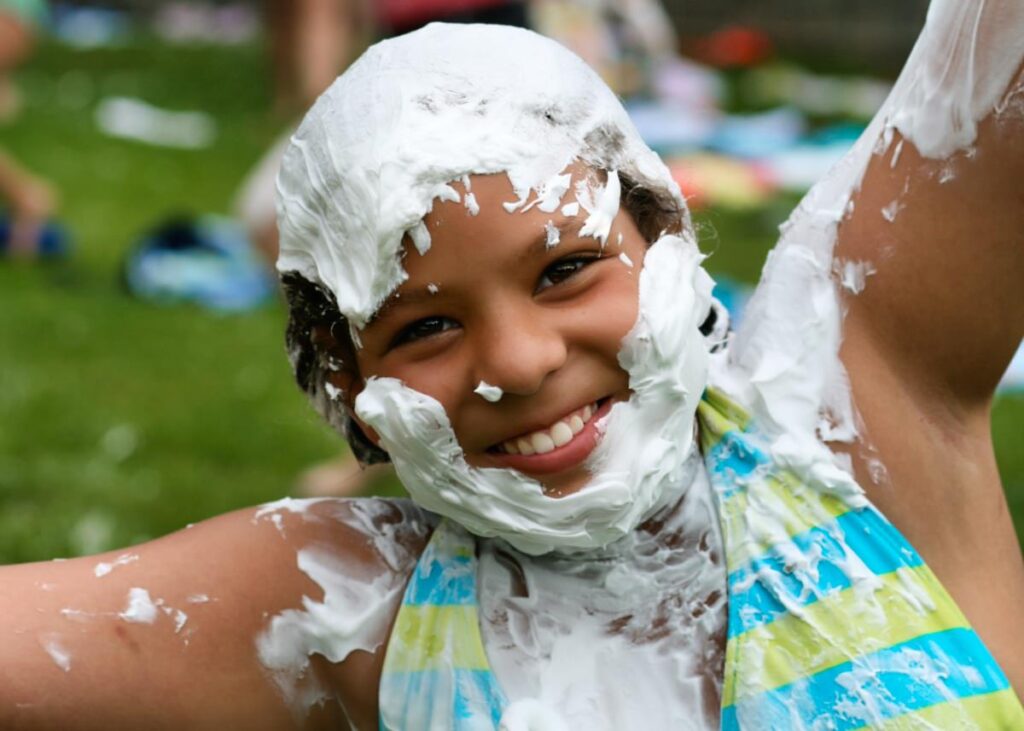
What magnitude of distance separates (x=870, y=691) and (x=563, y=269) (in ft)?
1.98

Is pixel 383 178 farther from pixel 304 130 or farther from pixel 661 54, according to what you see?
pixel 661 54

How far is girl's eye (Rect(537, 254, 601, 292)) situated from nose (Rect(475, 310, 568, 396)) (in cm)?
5

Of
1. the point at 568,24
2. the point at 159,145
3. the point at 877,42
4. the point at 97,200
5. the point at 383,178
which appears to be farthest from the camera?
the point at 877,42

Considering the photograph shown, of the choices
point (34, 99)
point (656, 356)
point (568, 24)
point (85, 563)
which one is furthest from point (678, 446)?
point (34, 99)

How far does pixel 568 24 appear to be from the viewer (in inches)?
243

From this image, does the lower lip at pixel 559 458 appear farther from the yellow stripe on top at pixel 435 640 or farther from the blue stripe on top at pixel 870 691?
the blue stripe on top at pixel 870 691

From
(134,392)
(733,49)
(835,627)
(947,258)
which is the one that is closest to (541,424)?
(835,627)

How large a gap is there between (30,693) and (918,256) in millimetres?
1176

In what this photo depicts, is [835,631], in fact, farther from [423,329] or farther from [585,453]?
[423,329]

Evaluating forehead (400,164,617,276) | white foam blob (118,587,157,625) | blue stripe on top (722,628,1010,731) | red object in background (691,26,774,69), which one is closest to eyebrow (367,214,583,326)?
forehead (400,164,617,276)

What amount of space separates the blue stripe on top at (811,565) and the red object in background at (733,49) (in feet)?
33.5

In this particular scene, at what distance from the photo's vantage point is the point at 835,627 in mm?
1785

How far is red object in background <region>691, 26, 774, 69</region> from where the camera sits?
1180 cm

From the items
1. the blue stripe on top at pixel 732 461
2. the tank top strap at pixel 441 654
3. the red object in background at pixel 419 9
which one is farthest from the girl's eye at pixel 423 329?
the red object in background at pixel 419 9
